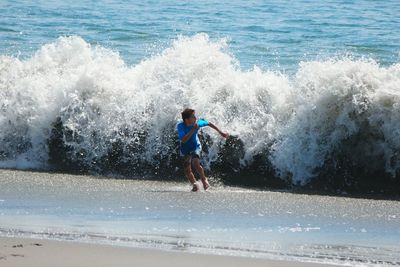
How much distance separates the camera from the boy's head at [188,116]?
12.1 m

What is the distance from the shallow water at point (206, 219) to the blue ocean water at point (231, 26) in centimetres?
729

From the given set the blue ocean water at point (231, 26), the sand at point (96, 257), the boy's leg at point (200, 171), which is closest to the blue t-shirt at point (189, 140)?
the boy's leg at point (200, 171)

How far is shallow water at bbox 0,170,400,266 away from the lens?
8.32 m

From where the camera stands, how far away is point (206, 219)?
31.7 feet

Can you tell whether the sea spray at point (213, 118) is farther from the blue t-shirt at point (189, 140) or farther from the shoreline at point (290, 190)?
the blue t-shirt at point (189, 140)

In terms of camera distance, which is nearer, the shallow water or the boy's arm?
the shallow water

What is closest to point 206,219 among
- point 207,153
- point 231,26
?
point 207,153

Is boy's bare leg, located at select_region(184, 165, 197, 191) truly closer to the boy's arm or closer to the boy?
the boy

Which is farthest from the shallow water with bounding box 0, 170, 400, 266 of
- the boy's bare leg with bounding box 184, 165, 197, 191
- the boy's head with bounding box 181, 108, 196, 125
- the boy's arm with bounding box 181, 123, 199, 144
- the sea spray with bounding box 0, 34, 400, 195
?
the sea spray with bounding box 0, 34, 400, 195

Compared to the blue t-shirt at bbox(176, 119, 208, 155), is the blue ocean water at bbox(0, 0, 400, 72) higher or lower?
lower

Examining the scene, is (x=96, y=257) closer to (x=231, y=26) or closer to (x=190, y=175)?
(x=190, y=175)

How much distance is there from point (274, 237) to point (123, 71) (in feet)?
24.0

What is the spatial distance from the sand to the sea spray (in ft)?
15.8

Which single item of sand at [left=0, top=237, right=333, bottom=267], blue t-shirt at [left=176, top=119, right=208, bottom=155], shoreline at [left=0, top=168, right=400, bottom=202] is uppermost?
sand at [left=0, top=237, right=333, bottom=267]
